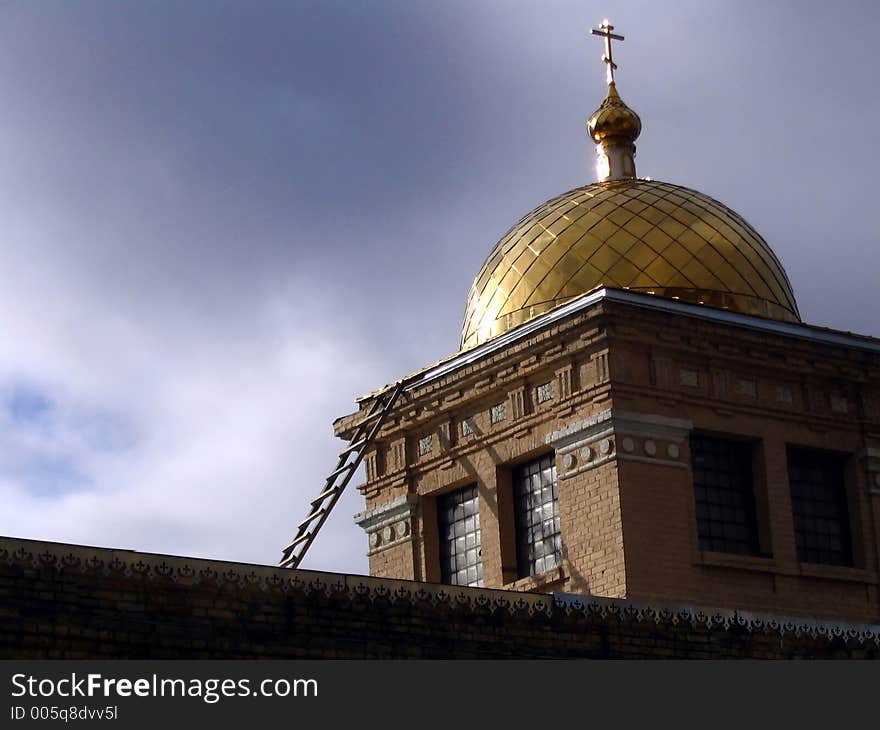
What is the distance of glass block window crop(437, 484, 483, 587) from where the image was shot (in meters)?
24.2

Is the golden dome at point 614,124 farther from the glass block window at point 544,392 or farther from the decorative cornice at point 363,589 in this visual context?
the decorative cornice at point 363,589

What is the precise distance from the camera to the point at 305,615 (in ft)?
53.8

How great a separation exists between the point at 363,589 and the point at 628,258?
8525 mm

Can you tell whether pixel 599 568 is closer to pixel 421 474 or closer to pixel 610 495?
pixel 610 495

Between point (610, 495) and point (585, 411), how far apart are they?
3.84ft

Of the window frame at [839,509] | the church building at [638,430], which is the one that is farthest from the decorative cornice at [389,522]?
the window frame at [839,509]

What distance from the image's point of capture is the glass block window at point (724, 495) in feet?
74.6

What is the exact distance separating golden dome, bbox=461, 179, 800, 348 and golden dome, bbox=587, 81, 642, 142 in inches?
60.4

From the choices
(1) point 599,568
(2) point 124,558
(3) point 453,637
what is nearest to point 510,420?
(1) point 599,568

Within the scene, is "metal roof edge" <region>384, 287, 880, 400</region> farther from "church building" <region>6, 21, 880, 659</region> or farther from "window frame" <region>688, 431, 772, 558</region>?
"window frame" <region>688, 431, 772, 558</region>

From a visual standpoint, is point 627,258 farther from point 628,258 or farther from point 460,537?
point 460,537

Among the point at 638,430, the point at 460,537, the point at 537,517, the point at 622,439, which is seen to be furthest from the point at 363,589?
the point at 460,537

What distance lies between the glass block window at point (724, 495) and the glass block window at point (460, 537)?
2857 mm

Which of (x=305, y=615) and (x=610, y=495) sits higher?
(x=610, y=495)
